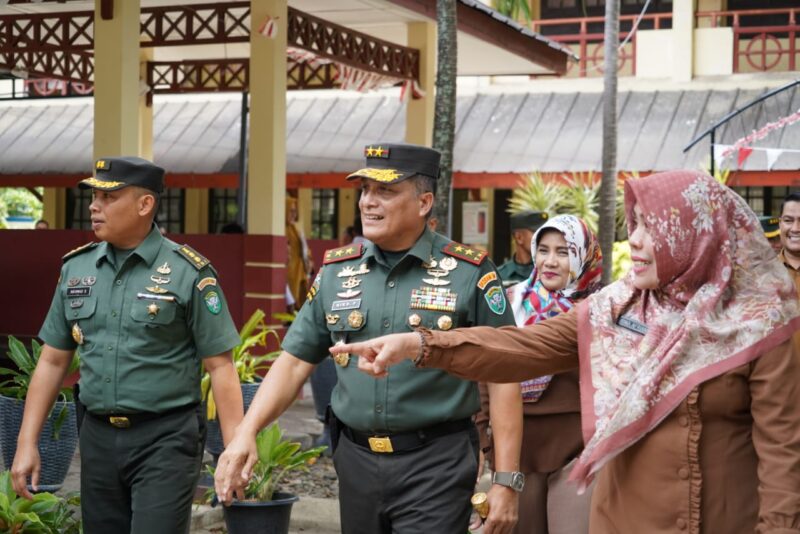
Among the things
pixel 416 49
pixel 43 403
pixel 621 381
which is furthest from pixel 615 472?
pixel 416 49

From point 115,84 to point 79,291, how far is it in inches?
295

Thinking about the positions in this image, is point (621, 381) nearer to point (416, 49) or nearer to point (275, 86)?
point (275, 86)

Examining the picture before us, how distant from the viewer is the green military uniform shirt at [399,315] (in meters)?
4.73

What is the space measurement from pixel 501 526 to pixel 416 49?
14.1m

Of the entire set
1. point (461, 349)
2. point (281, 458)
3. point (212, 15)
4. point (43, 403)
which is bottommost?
point (281, 458)

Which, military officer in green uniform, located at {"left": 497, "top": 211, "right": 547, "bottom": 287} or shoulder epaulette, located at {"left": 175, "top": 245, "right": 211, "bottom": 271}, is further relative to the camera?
military officer in green uniform, located at {"left": 497, "top": 211, "right": 547, "bottom": 287}

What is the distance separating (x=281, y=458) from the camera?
7758 millimetres

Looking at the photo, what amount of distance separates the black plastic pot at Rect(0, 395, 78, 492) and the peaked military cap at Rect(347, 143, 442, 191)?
4.25 m

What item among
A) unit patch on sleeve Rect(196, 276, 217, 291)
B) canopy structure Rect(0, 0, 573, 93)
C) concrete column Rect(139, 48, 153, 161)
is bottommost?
unit patch on sleeve Rect(196, 276, 217, 291)

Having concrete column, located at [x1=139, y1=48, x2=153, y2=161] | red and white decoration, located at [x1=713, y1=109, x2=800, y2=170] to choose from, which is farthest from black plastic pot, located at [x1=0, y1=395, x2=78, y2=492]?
concrete column, located at [x1=139, y1=48, x2=153, y2=161]

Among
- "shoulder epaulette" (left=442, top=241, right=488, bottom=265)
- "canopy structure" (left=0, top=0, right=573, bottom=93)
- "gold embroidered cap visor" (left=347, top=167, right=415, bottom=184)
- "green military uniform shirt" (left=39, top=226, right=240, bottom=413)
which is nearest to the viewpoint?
"gold embroidered cap visor" (left=347, top=167, right=415, bottom=184)

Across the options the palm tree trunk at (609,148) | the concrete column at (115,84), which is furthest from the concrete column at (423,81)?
the concrete column at (115,84)

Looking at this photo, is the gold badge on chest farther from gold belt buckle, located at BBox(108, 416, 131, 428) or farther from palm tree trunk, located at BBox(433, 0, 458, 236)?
palm tree trunk, located at BBox(433, 0, 458, 236)

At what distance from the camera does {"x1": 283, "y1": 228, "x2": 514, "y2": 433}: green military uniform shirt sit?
15.5 feet
